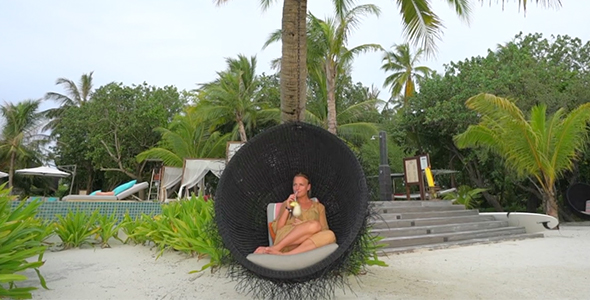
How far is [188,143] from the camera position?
2117 cm

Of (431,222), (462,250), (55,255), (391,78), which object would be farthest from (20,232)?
(391,78)

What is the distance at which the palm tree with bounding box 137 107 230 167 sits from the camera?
20.7 metres

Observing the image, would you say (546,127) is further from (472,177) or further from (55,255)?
(55,255)

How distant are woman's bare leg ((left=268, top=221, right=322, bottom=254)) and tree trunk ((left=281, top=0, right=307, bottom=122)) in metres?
1.46

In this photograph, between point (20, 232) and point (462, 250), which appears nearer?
point (20, 232)

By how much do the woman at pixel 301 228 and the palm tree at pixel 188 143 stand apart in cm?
1734

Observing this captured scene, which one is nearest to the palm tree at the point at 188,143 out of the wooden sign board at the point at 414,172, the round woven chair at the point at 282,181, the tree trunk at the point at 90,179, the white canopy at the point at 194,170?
the white canopy at the point at 194,170

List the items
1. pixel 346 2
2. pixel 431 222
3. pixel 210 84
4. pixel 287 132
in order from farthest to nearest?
pixel 210 84 < pixel 431 222 < pixel 346 2 < pixel 287 132

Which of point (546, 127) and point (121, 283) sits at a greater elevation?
point (546, 127)

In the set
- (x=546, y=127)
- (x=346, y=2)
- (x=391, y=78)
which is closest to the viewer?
(x=346, y=2)

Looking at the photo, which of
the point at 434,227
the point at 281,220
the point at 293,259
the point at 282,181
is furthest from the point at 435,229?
the point at 293,259

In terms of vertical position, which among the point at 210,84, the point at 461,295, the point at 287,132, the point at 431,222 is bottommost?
the point at 461,295

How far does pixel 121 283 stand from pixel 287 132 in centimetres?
214

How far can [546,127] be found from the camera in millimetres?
10023
